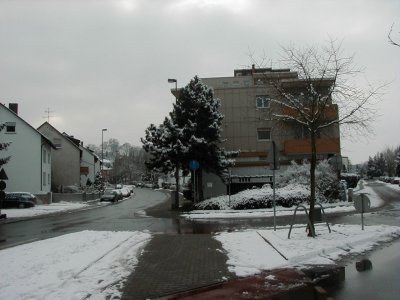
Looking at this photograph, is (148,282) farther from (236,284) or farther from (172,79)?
(172,79)

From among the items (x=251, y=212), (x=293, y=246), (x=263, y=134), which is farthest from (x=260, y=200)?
(x=293, y=246)

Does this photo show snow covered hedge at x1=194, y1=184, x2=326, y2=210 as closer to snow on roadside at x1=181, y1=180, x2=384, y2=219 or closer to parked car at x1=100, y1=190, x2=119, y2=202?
snow on roadside at x1=181, y1=180, x2=384, y2=219

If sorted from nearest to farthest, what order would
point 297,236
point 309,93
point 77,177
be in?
point 297,236 < point 309,93 < point 77,177

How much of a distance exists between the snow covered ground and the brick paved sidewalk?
0.22m

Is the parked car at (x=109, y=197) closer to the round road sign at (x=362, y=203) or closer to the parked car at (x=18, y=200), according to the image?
the parked car at (x=18, y=200)

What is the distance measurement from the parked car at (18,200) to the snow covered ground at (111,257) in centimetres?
2289

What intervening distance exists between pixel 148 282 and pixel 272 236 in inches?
216

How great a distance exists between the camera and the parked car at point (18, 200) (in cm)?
3212

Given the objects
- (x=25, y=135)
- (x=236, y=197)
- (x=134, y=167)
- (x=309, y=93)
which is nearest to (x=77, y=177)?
(x=25, y=135)

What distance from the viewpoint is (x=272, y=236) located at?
11.3 metres

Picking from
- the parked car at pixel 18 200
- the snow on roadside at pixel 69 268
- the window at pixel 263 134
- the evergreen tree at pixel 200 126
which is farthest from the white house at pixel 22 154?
the snow on roadside at pixel 69 268

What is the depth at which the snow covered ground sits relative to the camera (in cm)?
629

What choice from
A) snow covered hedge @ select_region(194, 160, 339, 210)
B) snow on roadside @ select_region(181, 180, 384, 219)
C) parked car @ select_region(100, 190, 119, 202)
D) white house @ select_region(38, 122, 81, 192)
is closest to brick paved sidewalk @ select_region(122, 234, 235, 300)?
snow on roadside @ select_region(181, 180, 384, 219)

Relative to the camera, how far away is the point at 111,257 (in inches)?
345
